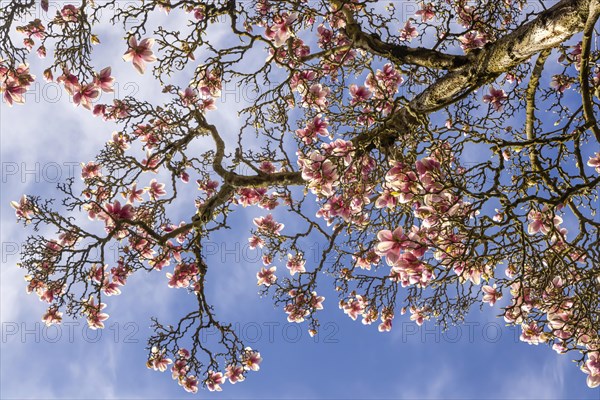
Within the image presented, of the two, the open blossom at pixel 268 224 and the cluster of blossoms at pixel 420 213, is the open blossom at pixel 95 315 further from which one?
the cluster of blossoms at pixel 420 213

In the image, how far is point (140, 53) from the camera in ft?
12.8

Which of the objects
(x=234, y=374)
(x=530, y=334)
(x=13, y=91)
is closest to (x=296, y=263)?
(x=234, y=374)

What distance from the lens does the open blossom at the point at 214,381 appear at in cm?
554

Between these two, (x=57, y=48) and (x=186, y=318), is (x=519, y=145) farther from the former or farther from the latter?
(x=186, y=318)

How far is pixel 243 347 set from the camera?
5559mm

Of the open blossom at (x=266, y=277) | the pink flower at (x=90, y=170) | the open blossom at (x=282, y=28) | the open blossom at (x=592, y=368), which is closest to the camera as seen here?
the open blossom at (x=592, y=368)

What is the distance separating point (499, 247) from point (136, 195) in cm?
421

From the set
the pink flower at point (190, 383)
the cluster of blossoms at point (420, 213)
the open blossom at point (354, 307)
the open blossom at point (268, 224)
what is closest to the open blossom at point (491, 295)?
the cluster of blossoms at point (420, 213)

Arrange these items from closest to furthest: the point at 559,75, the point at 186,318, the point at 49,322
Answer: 1. the point at 559,75
2. the point at 49,322
3. the point at 186,318

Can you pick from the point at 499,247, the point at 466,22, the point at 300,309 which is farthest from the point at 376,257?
the point at 466,22

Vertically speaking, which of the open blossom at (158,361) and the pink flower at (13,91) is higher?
the pink flower at (13,91)

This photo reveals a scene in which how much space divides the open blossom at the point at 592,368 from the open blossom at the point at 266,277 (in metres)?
3.68

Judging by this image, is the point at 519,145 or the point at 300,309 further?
the point at 300,309

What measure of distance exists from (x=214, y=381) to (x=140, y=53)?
12.4 ft
